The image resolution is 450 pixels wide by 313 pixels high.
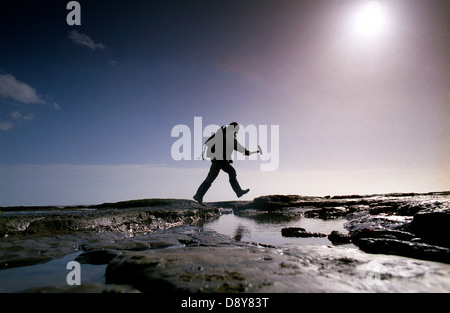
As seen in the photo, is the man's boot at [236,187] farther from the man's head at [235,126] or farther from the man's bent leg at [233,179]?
the man's head at [235,126]

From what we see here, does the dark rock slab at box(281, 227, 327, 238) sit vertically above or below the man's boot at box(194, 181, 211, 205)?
below

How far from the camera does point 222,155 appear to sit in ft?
22.9

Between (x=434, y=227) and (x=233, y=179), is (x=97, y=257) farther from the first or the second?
(x=233, y=179)

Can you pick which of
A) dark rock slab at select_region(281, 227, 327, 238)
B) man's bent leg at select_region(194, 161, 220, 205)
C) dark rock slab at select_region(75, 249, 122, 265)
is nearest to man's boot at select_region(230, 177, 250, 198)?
man's bent leg at select_region(194, 161, 220, 205)

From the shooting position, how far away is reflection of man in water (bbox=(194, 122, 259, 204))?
6.96m

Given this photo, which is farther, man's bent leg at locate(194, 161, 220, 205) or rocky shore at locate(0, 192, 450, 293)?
man's bent leg at locate(194, 161, 220, 205)

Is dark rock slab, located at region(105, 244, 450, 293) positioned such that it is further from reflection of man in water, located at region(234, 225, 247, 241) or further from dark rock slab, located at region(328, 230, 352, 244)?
reflection of man in water, located at region(234, 225, 247, 241)

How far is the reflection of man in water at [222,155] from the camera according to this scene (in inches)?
274
